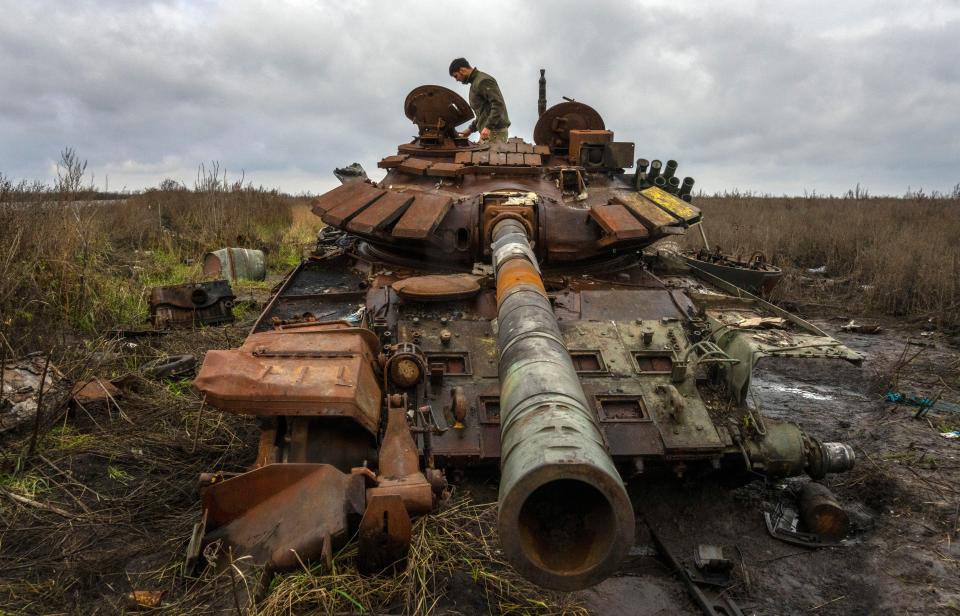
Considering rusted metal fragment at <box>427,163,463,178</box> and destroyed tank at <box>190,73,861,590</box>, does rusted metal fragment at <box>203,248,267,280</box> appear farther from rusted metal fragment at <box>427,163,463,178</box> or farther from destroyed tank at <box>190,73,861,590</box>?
rusted metal fragment at <box>427,163,463,178</box>

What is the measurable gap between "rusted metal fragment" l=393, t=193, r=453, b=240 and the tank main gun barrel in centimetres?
265

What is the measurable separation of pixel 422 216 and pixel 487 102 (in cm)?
289

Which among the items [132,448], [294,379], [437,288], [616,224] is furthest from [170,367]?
[616,224]

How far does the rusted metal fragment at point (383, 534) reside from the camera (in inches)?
115

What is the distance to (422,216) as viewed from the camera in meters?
5.28

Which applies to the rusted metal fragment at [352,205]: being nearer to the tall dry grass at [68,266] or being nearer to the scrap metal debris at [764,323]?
the tall dry grass at [68,266]

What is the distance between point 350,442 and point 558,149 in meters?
Answer: 4.40

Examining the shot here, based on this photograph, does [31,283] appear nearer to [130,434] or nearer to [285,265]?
[130,434]

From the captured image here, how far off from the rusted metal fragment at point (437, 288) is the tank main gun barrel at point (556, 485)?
216 centimetres

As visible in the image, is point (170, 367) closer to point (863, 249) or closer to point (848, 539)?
point (848, 539)

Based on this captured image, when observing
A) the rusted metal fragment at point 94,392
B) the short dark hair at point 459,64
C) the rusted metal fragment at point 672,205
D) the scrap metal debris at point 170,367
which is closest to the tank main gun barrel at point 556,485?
the rusted metal fragment at point 672,205

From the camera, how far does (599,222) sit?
208 inches

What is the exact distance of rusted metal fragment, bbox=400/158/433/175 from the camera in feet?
20.1

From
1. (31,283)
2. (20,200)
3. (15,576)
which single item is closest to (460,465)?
(15,576)
